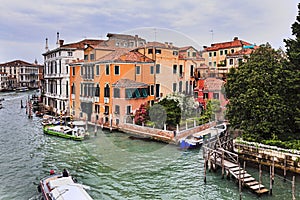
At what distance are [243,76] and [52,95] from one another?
2053 cm

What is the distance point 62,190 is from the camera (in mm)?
9414

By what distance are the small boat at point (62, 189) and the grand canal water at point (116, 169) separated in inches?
25.3

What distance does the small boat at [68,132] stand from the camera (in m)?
18.8

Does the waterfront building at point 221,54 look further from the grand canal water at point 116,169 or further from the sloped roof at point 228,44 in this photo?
the grand canal water at point 116,169

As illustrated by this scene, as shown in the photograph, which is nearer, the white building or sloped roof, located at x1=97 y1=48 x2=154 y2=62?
sloped roof, located at x1=97 y1=48 x2=154 y2=62

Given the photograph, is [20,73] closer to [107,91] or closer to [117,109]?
[107,91]

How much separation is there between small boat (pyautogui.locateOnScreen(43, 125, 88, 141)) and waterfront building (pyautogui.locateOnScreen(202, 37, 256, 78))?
1561 cm

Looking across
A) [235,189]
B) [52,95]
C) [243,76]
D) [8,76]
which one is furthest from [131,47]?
[8,76]

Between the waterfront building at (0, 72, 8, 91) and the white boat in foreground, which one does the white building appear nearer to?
the white boat in foreground

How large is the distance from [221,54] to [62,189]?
28.6 meters

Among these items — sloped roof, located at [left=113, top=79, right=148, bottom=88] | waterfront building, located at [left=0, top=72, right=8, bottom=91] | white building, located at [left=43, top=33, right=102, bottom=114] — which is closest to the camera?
sloped roof, located at [left=113, top=79, right=148, bottom=88]

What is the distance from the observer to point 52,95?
30203 millimetres

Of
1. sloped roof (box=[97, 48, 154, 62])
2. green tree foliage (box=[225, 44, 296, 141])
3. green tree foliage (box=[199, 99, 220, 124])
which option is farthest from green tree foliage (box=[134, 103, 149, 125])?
green tree foliage (box=[225, 44, 296, 141])

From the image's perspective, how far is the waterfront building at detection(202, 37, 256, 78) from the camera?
30.3 metres
